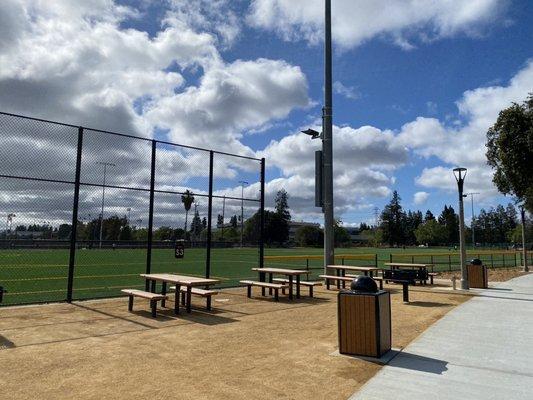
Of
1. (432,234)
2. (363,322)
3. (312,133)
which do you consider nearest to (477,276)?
Result: (312,133)

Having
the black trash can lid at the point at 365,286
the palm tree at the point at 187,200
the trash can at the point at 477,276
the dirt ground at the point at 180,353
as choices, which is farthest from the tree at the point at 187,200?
the trash can at the point at 477,276

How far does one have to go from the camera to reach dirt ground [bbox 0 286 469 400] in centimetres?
495

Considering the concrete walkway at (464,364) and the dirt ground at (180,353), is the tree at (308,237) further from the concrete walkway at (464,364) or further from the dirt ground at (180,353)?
the concrete walkway at (464,364)

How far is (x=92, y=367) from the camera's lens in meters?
5.70

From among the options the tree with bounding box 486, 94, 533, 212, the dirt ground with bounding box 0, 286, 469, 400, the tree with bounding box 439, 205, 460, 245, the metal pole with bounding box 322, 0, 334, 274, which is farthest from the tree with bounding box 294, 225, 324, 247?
the dirt ground with bounding box 0, 286, 469, 400

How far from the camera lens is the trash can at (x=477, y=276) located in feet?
53.2

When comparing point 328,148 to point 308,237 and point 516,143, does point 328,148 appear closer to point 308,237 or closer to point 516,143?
point 516,143

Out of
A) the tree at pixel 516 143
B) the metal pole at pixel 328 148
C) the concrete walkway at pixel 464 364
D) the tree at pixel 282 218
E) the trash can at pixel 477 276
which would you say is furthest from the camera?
the tree at pixel 282 218

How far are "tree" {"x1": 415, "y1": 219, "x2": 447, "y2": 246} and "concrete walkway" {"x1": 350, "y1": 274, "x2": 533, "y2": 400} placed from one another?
127325 millimetres

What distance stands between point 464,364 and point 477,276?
11.4 metres

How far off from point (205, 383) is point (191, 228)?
1098 cm

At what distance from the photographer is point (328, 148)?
16.0 metres

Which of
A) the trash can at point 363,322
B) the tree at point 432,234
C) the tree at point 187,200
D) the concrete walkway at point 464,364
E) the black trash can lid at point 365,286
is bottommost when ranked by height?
the concrete walkway at point 464,364

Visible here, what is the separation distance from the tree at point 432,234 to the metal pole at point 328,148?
12267 centimetres
